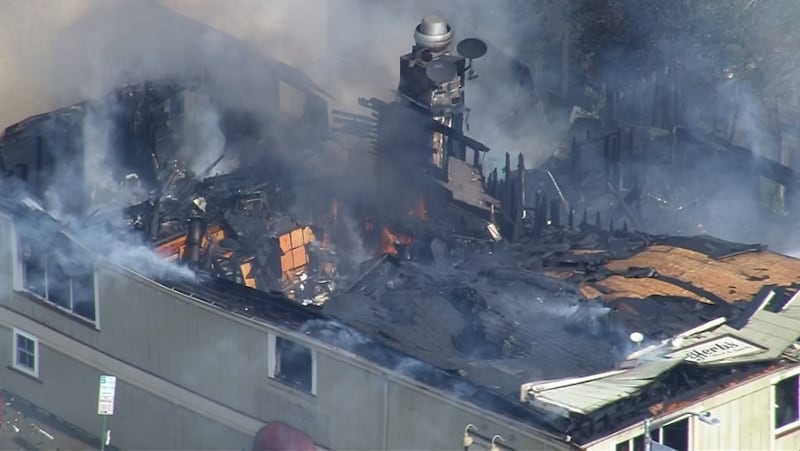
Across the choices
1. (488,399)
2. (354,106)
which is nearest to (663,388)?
(488,399)

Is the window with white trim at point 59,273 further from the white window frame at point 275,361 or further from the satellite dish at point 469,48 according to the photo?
the satellite dish at point 469,48

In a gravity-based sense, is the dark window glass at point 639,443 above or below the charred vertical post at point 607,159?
below

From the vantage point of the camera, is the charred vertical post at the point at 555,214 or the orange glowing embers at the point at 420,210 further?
the charred vertical post at the point at 555,214

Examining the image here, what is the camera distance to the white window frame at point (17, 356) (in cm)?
2686

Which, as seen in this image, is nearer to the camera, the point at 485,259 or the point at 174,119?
the point at 485,259

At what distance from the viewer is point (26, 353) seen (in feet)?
88.9

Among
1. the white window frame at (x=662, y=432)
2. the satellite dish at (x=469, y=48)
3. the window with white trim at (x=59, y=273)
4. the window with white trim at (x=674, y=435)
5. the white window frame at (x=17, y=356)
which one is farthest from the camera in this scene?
the satellite dish at (x=469, y=48)

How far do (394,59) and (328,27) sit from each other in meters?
1.55

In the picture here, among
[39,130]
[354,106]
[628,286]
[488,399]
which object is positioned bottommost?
[488,399]

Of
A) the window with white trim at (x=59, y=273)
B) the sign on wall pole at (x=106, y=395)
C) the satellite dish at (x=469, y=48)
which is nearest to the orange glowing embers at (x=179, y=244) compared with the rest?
the window with white trim at (x=59, y=273)

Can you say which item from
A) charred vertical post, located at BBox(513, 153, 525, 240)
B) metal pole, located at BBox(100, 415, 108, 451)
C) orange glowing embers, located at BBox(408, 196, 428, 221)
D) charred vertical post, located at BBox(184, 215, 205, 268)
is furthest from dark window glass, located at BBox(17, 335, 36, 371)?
charred vertical post, located at BBox(513, 153, 525, 240)

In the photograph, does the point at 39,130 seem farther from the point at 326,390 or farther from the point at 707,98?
the point at 707,98

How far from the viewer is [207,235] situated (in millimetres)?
27969

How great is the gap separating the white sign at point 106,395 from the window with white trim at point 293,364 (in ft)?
7.82
